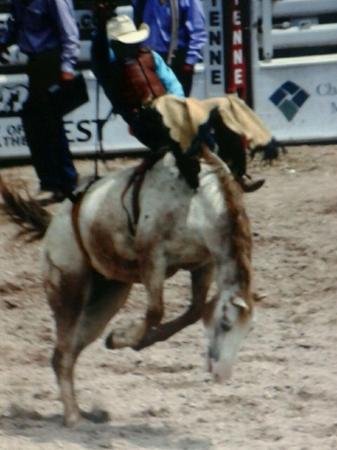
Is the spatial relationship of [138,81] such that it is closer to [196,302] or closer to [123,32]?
[123,32]

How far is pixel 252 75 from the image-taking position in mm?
13844

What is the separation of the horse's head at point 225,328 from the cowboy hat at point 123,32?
1.30m

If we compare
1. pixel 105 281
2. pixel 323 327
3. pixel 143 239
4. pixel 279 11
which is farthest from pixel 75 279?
pixel 279 11

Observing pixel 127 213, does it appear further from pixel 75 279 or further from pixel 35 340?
pixel 35 340

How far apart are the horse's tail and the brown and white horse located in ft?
1.30

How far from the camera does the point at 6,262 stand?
11.5 meters

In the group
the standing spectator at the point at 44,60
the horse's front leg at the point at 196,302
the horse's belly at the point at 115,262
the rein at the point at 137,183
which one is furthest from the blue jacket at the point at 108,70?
the standing spectator at the point at 44,60

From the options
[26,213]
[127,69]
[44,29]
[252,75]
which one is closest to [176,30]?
[44,29]

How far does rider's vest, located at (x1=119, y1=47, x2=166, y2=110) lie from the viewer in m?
8.16

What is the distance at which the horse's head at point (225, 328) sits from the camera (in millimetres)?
8023

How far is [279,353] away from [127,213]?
200cm

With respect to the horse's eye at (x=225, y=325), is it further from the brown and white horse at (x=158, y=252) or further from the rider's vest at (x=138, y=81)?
the rider's vest at (x=138, y=81)

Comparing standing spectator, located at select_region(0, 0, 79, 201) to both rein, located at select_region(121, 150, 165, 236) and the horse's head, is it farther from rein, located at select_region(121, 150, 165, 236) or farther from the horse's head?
the horse's head

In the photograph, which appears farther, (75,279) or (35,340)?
(35,340)
